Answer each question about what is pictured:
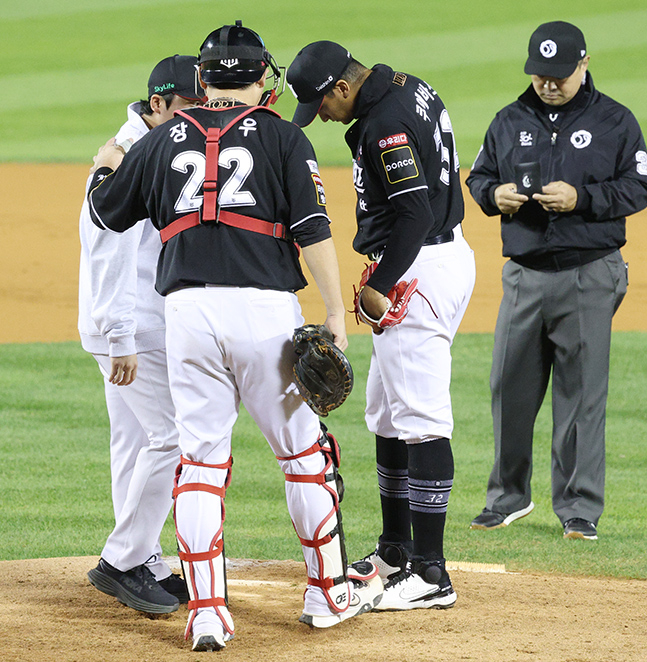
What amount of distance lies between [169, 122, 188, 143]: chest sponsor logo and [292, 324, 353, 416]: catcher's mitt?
704 mm

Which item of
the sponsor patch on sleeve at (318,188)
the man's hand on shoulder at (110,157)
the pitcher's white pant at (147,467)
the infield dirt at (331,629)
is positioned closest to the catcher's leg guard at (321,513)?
the infield dirt at (331,629)

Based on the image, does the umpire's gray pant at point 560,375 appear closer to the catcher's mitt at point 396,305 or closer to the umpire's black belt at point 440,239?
the umpire's black belt at point 440,239

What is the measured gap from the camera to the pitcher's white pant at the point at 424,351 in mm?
3795

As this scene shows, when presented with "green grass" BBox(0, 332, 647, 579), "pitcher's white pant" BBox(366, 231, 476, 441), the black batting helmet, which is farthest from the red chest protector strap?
"green grass" BBox(0, 332, 647, 579)

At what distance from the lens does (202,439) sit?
3238 millimetres

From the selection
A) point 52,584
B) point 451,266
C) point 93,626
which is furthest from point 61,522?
point 451,266

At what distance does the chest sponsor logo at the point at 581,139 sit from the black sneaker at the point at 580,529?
183cm

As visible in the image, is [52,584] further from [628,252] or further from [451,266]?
[628,252]

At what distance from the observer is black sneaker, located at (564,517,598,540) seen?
494 cm

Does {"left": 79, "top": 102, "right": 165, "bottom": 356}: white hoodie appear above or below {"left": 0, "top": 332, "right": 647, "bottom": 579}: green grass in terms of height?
above

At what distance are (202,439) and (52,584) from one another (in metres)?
1.24

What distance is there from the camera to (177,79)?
376cm

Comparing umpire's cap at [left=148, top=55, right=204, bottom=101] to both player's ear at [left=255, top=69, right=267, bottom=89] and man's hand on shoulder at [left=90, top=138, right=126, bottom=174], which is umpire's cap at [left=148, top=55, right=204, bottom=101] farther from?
player's ear at [left=255, top=69, right=267, bottom=89]

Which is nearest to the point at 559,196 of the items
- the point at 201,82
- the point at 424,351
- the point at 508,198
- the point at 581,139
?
the point at 508,198
